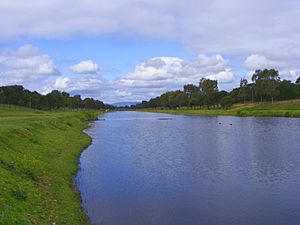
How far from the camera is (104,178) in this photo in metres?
25.4

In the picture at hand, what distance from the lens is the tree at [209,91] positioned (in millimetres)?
184750

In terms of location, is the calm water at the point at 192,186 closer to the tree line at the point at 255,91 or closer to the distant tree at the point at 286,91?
the tree line at the point at 255,91

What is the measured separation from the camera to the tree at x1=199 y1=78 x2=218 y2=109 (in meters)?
185

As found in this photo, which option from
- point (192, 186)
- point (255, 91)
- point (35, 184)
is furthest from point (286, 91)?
point (35, 184)

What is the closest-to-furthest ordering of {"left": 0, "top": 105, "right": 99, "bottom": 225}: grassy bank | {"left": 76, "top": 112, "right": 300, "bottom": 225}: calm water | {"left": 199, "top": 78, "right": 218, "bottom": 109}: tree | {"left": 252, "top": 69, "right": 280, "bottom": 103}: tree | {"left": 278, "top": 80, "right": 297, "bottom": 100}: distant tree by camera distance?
{"left": 0, "top": 105, "right": 99, "bottom": 225}: grassy bank < {"left": 76, "top": 112, "right": 300, "bottom": 225}: calm water < {"left": 252, "top": 69, "right": 280, "bottom": 103}: tree < {"left": 278, "top": 80, "right": 297, "bottom": 100}: distant tree < {"left": 199, "top": 78, "right": 218, "bottom": 109}: tree

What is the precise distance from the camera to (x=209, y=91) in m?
187

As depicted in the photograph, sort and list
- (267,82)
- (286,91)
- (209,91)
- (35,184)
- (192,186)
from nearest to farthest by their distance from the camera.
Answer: (35,184)
(192,186)
(267,82)
(286,91)
(209,91)

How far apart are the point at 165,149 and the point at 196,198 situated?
2010 cm

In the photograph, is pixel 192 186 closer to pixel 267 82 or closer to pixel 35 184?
pixel 35 184

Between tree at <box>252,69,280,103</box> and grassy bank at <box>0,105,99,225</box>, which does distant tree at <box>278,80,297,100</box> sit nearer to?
tree at <box>252,69,280,103</box>

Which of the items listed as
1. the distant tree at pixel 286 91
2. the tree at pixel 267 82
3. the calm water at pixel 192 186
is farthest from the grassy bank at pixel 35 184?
the distant tree at pixel 286 91

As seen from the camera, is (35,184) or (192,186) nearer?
(35,184)

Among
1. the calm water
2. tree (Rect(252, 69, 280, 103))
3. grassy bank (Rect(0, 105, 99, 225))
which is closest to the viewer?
grassy bank (Rect(0, 105, 99, 225))

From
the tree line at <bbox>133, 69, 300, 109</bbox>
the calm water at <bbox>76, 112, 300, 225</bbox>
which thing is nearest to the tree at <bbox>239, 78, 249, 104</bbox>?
the tree line at <bbox>133, 69, 300, 109</bbox>
